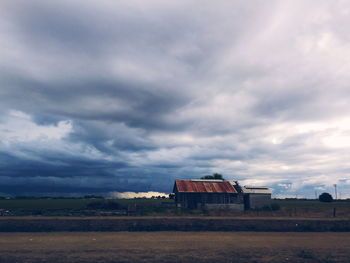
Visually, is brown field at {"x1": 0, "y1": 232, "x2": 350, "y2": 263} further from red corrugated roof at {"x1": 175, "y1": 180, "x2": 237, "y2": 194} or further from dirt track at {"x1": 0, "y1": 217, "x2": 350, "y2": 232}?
red corrugated roof at {"x1": 175, "y1": 180, "x2": 237, "y2": 194}

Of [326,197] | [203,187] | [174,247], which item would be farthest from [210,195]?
[326,197]

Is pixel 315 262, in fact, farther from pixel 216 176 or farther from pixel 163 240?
pixel 216 176

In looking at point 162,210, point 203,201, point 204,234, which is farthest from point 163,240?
point 203,201

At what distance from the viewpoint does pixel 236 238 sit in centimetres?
2172

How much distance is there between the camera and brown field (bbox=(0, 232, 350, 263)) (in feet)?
50.3

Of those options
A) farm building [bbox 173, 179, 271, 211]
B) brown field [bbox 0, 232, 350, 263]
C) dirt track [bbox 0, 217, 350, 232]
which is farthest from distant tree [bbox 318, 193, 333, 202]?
brown field [bbox 0, 232, 350, 263]

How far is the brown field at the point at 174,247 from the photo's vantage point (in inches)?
604

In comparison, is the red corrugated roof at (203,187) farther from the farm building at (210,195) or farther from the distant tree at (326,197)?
the distant tree at (326,197)

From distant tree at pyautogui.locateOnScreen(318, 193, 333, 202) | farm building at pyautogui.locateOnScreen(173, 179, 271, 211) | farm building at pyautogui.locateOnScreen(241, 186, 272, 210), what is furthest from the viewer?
distant tree at pyautogui.locateOnScreen(318, 193, 333, 202)

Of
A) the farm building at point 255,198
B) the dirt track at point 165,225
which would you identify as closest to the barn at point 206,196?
the farm building at point 255,198

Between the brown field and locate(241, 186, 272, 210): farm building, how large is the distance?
22.1m

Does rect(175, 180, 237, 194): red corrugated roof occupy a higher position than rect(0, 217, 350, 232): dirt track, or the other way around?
rect(175, 180, 237, 194): red corrugated roof

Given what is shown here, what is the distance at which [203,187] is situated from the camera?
4388 cm

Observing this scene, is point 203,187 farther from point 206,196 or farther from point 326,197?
point 326,197
